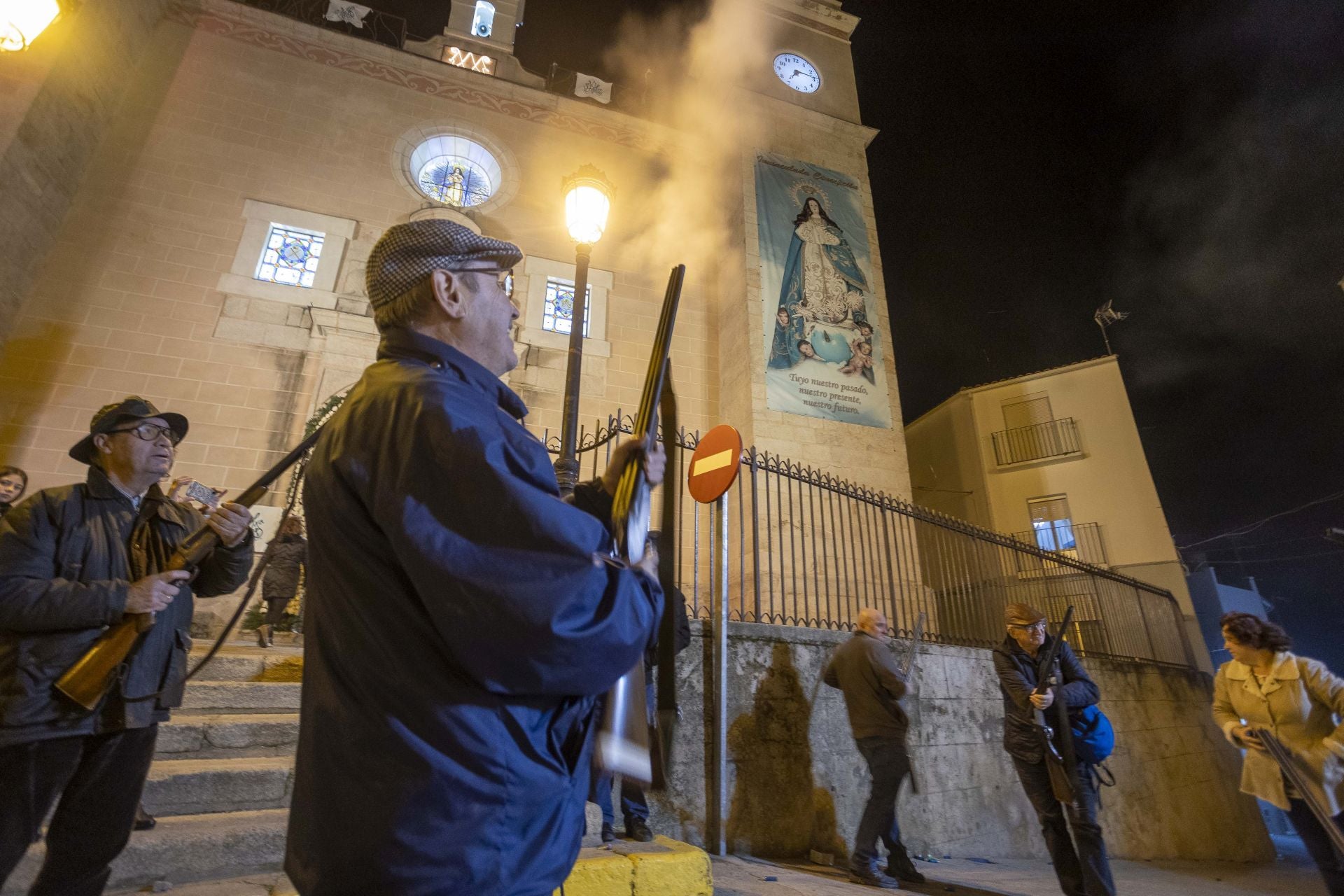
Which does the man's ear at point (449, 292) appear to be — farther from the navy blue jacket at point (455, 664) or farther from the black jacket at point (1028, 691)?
the black jacket at point (1028, 691)

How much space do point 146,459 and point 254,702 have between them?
211 cm

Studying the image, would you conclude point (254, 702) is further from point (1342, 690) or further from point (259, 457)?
point (1342, 690)

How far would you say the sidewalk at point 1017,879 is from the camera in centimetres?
328

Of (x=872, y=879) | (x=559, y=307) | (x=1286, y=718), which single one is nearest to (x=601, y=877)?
(x=872, y=879)

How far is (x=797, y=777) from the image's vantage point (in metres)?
4.38

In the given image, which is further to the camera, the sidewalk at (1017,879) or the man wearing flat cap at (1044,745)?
the man wearing flat cap at (1044,745)

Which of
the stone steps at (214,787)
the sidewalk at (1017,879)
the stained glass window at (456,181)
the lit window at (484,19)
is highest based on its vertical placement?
A: the lit window at (484,19)

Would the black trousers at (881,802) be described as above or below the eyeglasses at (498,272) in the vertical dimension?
below

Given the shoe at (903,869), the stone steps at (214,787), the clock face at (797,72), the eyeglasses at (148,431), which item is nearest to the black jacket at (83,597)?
the eyeglasses at (148,431)

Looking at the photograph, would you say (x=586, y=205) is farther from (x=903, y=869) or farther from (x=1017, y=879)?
(x=1017, y=879)

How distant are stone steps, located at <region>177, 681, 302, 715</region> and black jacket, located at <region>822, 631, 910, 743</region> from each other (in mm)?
3444

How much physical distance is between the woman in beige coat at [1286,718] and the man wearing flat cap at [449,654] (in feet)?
13.9

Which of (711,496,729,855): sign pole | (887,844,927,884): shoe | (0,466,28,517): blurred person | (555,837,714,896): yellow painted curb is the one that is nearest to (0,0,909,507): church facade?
(0,466,28,517): blurred person

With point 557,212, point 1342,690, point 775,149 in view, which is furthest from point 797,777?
point 775,149
